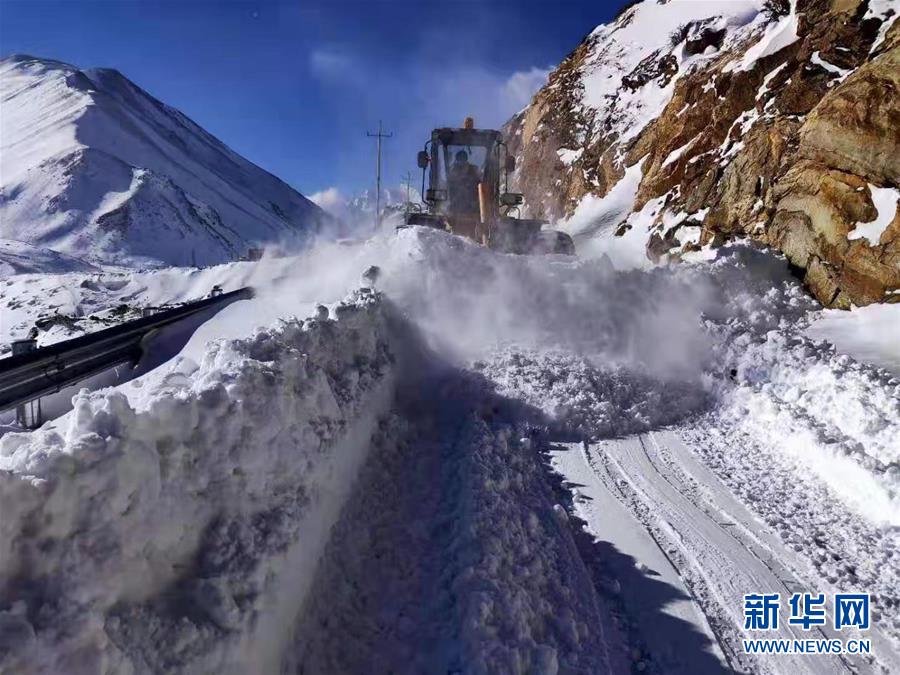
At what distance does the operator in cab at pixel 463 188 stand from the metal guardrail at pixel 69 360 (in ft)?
22.1

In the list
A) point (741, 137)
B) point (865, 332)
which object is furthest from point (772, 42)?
point (865, 332)

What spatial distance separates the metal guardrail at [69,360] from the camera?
15.2 ft

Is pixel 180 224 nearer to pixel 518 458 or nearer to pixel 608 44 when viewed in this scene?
pixel 608 44

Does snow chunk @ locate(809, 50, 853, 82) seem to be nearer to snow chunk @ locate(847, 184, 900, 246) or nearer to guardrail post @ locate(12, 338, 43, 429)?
snow chunk @ locate(847, 184, 900, 246)

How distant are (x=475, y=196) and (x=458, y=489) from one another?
9.31 metres

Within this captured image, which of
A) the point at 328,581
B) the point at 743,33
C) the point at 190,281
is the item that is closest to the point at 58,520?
the point at 328,581

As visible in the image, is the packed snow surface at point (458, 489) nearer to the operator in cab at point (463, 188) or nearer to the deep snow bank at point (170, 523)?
the deep snow bank at point (170, 523)

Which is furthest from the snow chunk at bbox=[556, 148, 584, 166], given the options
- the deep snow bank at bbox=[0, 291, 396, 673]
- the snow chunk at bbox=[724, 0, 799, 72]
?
the deep snow bank at bbox=[0, 291, 396, 673]

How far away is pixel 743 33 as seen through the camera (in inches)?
846

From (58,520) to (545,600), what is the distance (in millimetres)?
2578

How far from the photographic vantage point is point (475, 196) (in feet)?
42.0

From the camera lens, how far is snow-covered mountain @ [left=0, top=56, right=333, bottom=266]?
132 ft

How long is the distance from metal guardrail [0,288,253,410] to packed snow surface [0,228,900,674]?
70cm

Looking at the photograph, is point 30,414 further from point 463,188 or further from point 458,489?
point 463,188
